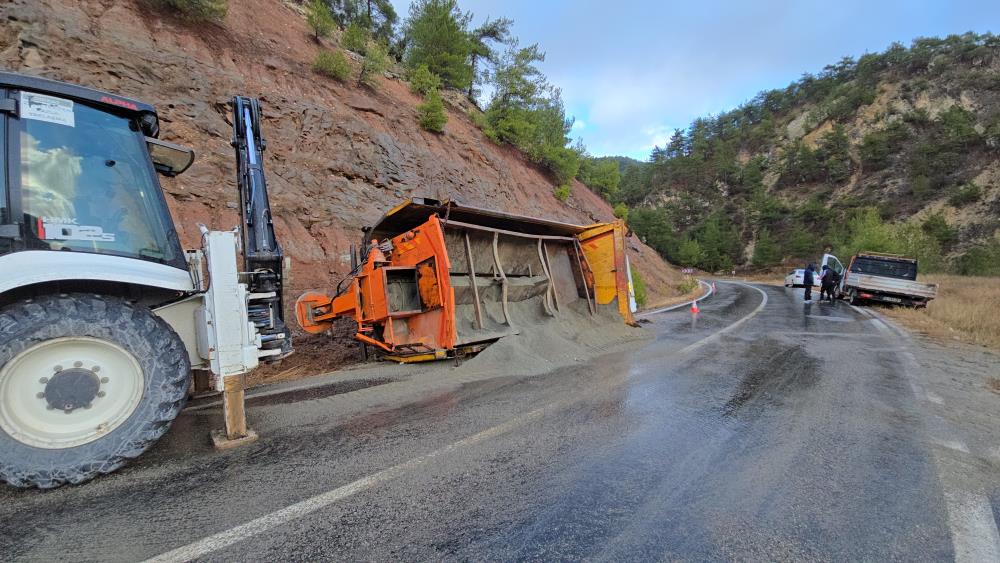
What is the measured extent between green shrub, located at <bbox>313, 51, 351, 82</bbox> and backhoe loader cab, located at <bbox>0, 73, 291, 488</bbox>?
1238 cm

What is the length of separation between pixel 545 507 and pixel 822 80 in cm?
9187

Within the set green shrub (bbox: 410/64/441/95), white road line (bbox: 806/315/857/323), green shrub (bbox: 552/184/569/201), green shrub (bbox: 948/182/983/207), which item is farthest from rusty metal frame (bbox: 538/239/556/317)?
green shrub (bbox: 948/182/983/207)

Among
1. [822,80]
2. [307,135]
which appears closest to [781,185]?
[822,80]

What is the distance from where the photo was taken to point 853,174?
1918 inches

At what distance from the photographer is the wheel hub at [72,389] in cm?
238

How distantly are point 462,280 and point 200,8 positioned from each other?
11.5 metres

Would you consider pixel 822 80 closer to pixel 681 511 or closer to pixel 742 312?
pixel 742 312

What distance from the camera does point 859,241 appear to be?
28.8 meters

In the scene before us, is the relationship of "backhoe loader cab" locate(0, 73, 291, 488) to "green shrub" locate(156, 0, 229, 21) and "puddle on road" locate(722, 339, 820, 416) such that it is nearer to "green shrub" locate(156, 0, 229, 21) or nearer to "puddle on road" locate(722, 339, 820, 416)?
"puddle on road" locate(722, 339, 820, 416)

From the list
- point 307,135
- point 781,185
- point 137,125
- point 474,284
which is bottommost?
point 474,284

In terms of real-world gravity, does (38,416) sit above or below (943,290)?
above

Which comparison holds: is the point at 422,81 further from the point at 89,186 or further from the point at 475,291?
the point at 89,186

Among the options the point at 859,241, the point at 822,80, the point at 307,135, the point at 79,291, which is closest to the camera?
the point at 79,291

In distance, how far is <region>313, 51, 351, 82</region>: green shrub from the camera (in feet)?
44.9
